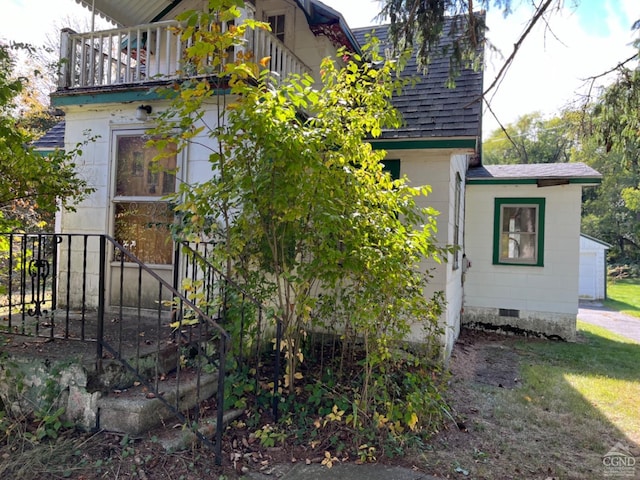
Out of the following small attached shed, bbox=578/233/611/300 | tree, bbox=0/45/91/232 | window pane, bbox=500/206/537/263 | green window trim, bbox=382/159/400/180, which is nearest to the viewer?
tree, bbox=0/45/91/232

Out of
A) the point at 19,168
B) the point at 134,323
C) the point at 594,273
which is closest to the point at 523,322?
the point at 134,323

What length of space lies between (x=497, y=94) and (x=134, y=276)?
196 inches

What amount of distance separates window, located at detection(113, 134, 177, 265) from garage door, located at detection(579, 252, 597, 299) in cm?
1857

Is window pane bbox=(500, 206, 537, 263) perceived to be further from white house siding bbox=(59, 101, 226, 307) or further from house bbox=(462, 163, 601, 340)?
white house siding bbox=(59, 101, 226, 307)

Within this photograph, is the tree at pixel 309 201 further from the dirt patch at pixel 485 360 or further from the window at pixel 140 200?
the dirt patch at pixel 485 360

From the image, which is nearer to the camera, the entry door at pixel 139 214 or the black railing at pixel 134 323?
the black railing at pixel 134 323

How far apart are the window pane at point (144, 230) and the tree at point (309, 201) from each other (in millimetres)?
1481

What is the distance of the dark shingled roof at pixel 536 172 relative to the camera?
27.1 feet

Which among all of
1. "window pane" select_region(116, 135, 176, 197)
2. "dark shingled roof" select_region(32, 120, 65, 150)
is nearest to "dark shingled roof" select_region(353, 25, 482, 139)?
"window pane" select_region(116, 135, 176, 197)

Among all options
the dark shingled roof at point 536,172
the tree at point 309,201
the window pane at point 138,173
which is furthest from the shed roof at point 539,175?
the window pane at point 138,173

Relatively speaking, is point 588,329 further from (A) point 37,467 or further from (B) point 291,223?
(A) point 37,467

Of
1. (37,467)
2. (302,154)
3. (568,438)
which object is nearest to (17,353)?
(37,467)

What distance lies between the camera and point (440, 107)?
601cm

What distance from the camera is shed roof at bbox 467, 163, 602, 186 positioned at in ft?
26.9
